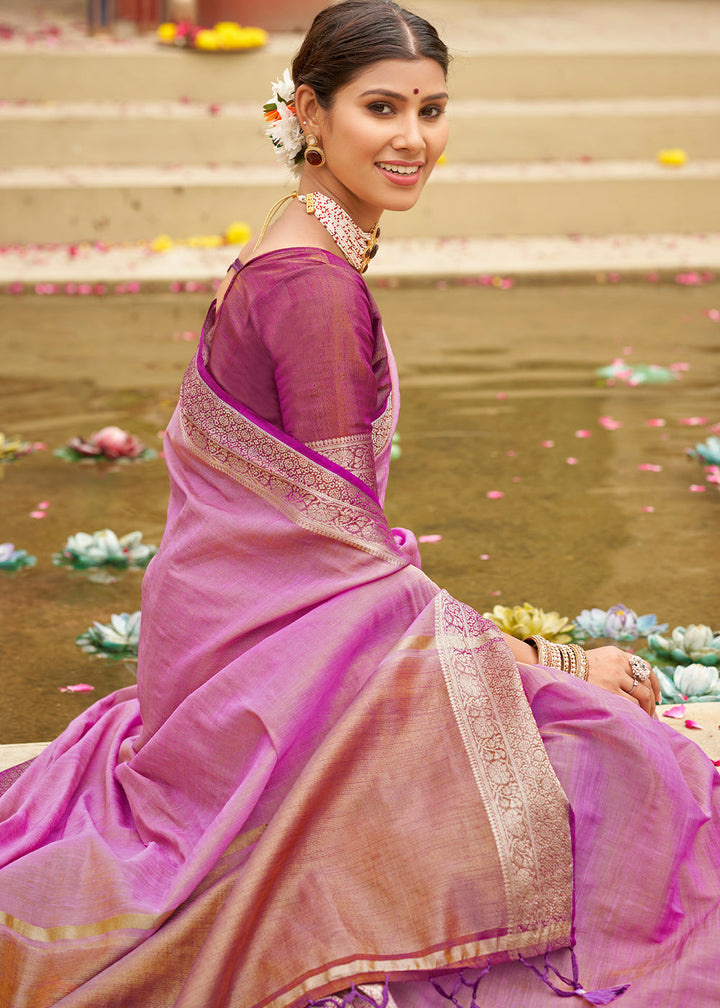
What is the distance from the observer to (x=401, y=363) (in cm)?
601

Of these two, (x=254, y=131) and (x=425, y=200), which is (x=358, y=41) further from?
(x=254, y=131)

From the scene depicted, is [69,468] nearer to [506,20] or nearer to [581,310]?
[581,310]

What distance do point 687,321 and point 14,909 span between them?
556 centimetres

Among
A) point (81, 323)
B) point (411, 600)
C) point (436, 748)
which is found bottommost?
point (81, 323)

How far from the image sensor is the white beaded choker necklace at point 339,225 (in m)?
2.16

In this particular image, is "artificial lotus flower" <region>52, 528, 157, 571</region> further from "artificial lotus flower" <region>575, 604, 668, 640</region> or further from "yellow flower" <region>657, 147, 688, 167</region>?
"yellow flower" <region>657, 147, 688, 167</region>

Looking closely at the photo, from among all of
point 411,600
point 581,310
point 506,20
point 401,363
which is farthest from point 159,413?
point 506,20

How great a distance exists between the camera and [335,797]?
190 cm

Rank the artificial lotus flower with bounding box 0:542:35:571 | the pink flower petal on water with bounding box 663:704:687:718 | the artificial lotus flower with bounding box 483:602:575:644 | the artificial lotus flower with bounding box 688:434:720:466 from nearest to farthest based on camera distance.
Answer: the pink flower petal on water with bounding box 663:704:687:718
the artificial lotus flower with bounding box 483:602:575:644
the artificial lotus flower with bounding box 0:542:35:571
the artificial lotus flower with bounding box 688:434:720:466

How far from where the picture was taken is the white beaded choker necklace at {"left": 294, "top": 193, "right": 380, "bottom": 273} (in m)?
2.16

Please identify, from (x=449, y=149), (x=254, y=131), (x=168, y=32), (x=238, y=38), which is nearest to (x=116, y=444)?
(x=254, y=131)

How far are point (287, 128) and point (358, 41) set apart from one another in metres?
0.23

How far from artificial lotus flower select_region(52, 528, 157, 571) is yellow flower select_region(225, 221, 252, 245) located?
171 inches

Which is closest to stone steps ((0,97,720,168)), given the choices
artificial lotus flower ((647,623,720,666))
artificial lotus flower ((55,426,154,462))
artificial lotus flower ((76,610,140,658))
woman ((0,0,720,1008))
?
artificial lotus flower ((55,426,154,462))
